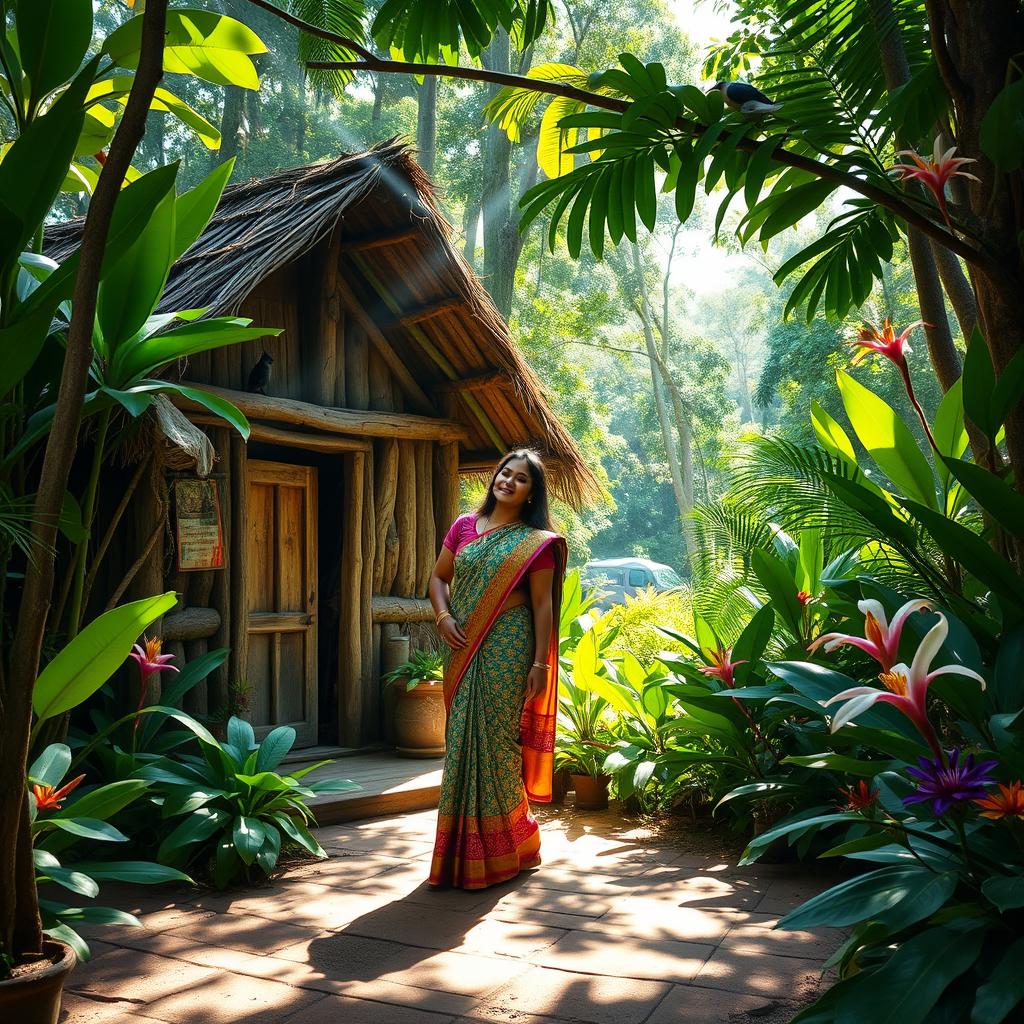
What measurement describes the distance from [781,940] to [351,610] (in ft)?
13.0

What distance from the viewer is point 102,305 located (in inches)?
113

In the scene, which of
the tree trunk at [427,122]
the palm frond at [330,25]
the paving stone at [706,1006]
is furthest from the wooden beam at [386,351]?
the tree trunk at [427,122]

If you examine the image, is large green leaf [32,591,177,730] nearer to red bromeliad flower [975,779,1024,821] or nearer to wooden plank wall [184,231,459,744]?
red bromeliad flower [975,779,1024,821]

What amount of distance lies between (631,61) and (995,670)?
1.53 m

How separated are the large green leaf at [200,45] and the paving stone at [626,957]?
9.00 feet

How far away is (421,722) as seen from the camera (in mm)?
6379

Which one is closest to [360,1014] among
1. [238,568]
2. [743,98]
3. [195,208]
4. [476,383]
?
[195,208]

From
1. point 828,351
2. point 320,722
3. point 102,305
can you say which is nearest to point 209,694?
point 320,722

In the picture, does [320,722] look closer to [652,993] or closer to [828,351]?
[652,993]

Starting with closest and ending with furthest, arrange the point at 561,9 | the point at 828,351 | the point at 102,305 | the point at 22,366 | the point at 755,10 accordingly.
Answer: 1. the point at 22,366
2. the point at 102,305
3. the point at 755,10
4. the point at 828,351
5. the point at 561,9

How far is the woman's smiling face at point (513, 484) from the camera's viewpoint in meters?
4.32

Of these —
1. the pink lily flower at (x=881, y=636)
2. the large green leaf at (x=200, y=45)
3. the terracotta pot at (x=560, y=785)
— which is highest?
the large green leaf at (x=200, y=45)

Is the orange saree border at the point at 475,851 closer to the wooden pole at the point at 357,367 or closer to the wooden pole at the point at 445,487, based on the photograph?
the wooden pole at the point at 445,487

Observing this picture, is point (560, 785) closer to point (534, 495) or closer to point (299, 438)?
point (534, 495)
